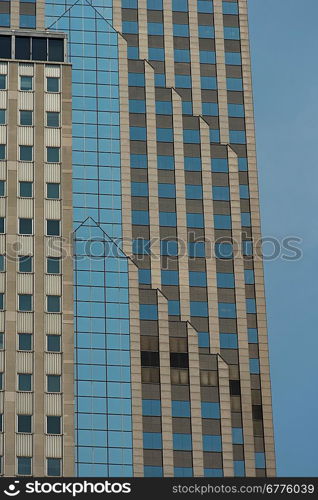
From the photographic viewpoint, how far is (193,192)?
19038 centimetres

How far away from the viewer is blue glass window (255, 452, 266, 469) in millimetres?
176500

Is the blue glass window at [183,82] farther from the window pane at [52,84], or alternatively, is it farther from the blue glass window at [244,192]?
the window pane at [52,84]

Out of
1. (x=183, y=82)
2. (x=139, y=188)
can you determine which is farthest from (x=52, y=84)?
(x=183, y=82)

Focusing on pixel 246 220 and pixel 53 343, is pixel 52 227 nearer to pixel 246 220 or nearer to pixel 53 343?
pixel 53 343

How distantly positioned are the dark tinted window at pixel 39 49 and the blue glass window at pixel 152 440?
4392cm

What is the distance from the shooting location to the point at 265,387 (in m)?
181

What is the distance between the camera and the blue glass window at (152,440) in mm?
175250

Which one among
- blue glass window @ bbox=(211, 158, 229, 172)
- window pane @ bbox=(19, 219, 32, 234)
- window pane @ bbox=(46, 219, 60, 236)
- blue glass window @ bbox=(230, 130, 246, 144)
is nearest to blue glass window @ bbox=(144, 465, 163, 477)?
window pane @ bbox=(46, 219, 60, 236)

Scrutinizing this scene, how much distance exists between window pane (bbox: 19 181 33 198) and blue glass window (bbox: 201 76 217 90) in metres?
29.9

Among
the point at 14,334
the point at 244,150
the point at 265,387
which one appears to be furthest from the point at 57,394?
the point at 244,150

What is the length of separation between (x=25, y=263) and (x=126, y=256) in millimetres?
15174

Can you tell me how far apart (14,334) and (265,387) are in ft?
96.7

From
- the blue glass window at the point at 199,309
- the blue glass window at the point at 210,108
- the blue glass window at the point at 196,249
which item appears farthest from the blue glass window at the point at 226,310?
the blue glass window at the point at 210,108

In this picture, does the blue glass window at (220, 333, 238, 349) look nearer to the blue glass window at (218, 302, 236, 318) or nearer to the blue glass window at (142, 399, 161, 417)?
the blue glass window at (218, 302, 236, 318)
